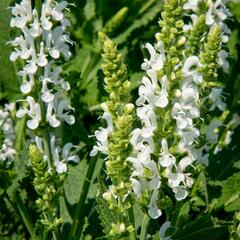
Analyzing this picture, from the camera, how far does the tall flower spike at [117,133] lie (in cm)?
213

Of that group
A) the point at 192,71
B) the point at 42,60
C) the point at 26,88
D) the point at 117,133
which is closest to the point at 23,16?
the point at 42,60

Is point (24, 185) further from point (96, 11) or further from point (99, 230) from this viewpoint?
point (96, 11)

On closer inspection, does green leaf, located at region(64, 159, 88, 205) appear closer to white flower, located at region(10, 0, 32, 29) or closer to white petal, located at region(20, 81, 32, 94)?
white petal, located at region(20, 81, 32, 94)

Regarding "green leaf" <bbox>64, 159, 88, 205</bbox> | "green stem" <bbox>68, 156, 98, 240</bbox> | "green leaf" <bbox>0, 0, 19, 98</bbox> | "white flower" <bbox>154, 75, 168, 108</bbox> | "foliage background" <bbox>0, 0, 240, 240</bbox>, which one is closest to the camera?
"white flower" <bbox>154, 75, 168, 108</bbox>

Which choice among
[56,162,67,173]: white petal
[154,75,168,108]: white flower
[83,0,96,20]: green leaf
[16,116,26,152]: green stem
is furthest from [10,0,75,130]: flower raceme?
[83,0,96,20]: green leaf

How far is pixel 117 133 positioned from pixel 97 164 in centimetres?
166

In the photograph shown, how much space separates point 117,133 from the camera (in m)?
2.11

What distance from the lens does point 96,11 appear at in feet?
17.0

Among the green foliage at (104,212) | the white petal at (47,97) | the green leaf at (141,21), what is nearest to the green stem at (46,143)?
the white petal at (47,97)

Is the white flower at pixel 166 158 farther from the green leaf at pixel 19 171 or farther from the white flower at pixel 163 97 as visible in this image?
the green leaf at pixel 19 171

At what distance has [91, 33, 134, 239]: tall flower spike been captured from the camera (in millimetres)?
2129

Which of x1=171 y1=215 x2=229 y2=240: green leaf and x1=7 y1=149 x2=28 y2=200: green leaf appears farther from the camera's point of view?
x1=7 y1=149 x2=28 y2=200: green leaf

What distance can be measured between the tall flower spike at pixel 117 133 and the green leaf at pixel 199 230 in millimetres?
350

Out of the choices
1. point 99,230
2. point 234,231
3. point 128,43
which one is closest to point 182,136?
point 234,231
